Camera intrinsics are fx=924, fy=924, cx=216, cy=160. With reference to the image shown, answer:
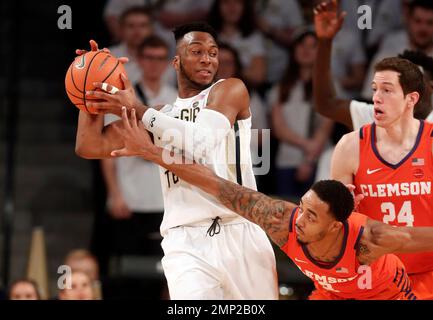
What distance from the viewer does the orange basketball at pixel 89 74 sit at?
489 centimetres

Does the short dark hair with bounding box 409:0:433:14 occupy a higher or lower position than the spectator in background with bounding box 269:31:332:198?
higher

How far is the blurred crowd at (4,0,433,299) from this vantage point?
7.73 m

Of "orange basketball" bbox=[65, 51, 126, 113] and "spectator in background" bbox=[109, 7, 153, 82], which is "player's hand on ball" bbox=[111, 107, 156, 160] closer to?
"orange basketball" bbox=[65, 51, 126, 113]

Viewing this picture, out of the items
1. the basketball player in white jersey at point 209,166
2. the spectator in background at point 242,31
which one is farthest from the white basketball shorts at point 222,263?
the spectator in background at point 242,31

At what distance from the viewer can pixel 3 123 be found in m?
8.82

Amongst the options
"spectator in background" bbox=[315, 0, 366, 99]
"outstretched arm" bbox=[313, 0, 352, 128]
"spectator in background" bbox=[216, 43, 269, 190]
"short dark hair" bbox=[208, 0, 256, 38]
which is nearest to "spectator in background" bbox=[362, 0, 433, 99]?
"spectator in background" bbox=[315, 0, 366, 99]

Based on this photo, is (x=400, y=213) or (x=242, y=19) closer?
(x=400, y=213)

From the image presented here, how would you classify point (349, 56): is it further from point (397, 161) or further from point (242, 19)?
point (397, 161)

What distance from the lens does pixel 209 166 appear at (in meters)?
5.00

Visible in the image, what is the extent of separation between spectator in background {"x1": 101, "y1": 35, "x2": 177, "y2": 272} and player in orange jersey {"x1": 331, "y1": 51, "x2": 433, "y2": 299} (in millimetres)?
2858

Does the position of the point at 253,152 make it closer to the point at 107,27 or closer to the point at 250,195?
the point at 107,27

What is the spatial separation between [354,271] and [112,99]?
154cm

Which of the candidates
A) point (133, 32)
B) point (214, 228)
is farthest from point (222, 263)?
point (133, 32)
